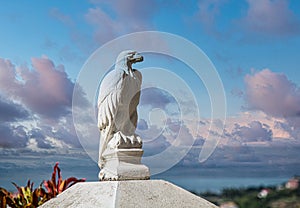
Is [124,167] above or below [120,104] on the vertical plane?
below

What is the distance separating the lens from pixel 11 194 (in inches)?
301

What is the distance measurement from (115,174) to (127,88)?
48.7 inches

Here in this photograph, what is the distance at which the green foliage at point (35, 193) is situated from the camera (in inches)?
287

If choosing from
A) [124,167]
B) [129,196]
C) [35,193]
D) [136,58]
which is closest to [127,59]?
[136,58]

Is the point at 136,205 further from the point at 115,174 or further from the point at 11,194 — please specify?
the point at 11,194

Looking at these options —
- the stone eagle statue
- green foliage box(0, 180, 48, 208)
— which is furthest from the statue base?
green foliage box(0, 180, 48, 208)

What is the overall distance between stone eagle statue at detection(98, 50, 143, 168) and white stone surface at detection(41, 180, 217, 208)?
2.01ft

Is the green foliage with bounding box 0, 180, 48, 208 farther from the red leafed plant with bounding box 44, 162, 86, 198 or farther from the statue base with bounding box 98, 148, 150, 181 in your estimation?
the statue base with bounding box 98, 148, 150, 181

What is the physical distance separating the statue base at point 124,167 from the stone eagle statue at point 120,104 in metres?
0.11

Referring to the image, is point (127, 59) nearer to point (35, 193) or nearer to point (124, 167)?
point (124, 167)

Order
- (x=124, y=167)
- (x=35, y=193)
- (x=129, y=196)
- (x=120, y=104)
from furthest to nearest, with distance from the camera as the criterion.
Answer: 1. (x=35, y=193)
2. (x=120, y=104)
3. (x=124, y=167)
4. (x=129, y=196)

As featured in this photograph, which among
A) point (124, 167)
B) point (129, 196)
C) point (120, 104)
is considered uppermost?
point (120, 104)

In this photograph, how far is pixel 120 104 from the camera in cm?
557

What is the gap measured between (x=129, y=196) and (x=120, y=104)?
1.39 metres
